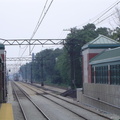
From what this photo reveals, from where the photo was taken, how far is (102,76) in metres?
36.6

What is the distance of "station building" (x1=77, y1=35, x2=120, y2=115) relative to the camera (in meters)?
27.6

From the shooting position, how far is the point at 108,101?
93.8 ft

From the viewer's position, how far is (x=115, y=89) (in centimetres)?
2641

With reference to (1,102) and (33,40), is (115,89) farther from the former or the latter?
(33,40)

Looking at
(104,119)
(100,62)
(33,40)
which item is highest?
(33,40)

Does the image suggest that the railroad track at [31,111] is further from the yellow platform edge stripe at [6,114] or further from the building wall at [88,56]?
the building wall at [88,56]

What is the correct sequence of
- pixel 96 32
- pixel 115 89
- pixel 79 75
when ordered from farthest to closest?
pixel 96 32 → pixel 79 75 → pixel 115 89

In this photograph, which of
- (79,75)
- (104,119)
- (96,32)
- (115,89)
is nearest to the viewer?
(104,119)

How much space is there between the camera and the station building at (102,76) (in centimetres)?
2758

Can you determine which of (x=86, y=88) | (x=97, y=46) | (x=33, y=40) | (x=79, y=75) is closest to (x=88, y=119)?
(x=86, y=88)

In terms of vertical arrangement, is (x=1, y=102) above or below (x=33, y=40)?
below

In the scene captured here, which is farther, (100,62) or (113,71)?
(100,62)

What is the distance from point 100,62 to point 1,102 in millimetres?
9809

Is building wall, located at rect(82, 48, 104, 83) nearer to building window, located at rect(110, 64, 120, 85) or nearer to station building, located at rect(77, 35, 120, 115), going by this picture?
station building, located at rect(77, 35, 120, 115)
